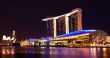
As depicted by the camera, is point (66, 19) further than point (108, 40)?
Yes

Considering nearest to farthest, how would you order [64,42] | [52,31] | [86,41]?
[86,41]
[64,42]
[52,31]

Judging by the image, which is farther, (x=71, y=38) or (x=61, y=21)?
(x=61, y=21)

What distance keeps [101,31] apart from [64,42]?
13.8 meters

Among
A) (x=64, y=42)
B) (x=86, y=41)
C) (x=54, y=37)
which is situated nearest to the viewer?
(x=86, y=41)

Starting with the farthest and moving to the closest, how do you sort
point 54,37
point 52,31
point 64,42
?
point 52,31 → point 54,37 → point 64,42

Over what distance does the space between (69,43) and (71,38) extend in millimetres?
2154

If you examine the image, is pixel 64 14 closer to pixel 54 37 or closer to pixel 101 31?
pixel 54 37

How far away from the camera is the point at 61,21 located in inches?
5856

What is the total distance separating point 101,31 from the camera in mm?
126625

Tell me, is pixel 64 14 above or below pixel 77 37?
above

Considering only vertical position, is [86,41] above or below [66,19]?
below

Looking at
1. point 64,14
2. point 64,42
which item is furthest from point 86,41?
point 64,14

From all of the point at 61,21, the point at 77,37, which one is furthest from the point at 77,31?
the point at 61,21

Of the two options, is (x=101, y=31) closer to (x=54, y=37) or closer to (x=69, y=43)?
(x=69, y=43)
